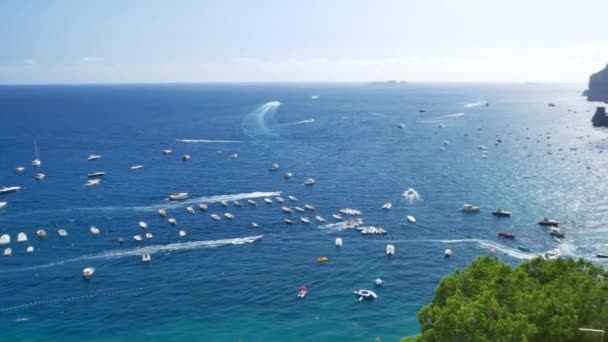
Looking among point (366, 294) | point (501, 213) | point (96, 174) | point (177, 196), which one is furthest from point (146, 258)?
point (501, 213)

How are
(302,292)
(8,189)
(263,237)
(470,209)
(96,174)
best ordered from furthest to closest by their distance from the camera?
(96,174) → (8,189) → (470,209) → (263,237) → (302,292)

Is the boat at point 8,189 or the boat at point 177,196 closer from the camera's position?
the boat at point 177,196

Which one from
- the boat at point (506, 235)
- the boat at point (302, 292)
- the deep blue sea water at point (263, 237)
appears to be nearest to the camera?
the deep blue sea water at point (263, 237)

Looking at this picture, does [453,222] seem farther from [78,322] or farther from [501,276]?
[78,322]

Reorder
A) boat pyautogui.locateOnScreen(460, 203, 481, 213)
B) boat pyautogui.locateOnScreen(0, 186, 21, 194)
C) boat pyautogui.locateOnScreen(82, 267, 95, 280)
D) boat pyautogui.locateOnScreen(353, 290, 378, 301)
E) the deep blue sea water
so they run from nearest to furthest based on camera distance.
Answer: the deep blue sea water
boat pyautogui.locateOnScreen(353, 290, 378, 301)
boat pyautogui.locateOnScreen(82, 267, 95, 280)
boat pyautogui.locateOnScreen(460, 203, 481, 213)
boat pyautogui.locateOnScreen(0, 186, 21, 194)

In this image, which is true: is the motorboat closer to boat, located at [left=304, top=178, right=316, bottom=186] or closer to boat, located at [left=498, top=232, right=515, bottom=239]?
boat, located at [left=304, top=178, right=316, bottom=186]

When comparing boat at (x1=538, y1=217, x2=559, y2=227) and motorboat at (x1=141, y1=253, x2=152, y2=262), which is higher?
boat at (x1=538, y1=217, x2=559, y2=227)

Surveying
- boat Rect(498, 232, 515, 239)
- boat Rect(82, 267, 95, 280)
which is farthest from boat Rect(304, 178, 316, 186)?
boat Rect(82, 267, 95, 280)

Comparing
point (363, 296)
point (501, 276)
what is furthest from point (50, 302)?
point (501, 276)

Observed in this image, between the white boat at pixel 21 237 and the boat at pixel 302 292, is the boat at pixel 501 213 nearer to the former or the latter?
the boat at pixel 302 292

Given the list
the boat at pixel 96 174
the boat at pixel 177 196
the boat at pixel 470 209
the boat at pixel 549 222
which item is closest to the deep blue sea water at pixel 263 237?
the boat at pixel 470 209

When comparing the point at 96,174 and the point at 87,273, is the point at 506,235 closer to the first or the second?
the point at 87,273

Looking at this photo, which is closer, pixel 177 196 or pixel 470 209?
pixel 470 209
